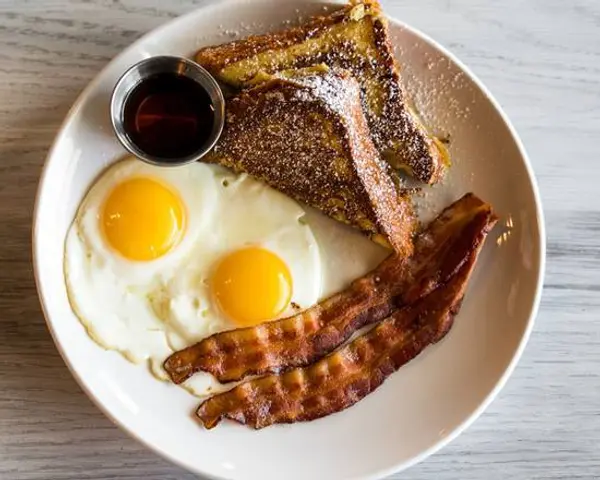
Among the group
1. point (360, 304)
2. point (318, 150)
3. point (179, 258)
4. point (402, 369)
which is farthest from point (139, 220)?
point (402, 369)

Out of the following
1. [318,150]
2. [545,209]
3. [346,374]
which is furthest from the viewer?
[545,209]

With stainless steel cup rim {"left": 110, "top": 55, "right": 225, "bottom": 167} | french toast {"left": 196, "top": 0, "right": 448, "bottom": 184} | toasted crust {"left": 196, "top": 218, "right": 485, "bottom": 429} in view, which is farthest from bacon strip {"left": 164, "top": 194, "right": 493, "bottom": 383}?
stainless steel cup rim {"left": 110, "top": 55, "right": 225, "bottom": 167}

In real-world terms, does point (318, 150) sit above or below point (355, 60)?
below

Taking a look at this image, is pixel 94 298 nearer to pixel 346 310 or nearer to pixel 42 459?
pixel 42 459

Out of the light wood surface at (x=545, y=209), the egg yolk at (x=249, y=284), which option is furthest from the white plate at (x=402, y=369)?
the egg yolk at (x=249, y=284)

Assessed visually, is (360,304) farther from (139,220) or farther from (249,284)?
(139,220)

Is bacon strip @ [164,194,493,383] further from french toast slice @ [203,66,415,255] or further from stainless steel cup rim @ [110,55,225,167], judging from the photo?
stainless steel cup rim @ [110,55,225,167]
